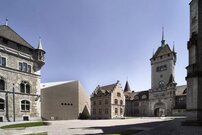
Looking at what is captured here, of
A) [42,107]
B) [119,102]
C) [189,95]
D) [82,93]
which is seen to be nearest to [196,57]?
[189,95]

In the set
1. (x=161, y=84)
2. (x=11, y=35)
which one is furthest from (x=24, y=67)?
(x=161, y=84)

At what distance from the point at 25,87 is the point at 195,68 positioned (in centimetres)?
2785

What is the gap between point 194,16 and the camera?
67.1ft

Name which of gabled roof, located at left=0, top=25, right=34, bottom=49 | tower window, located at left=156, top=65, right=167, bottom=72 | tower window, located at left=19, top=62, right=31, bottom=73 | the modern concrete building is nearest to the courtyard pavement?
tower window, located at left=19, top=62, right=31, bottom=73

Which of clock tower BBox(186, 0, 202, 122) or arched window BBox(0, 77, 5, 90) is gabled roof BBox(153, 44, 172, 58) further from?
arched window BBox(0, 77, 5, 90)

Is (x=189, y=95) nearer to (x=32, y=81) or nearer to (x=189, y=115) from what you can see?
(x=189, y=115)

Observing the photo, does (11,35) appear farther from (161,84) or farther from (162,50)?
(162,50)

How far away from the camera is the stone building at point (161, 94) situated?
2274 inches

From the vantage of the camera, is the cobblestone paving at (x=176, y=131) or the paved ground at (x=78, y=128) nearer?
the cobblestone paving at (x=176, y=131)

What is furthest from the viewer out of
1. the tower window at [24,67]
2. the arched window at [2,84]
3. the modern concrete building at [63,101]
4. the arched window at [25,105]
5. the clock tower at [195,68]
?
the modern concrete building at [63,101]

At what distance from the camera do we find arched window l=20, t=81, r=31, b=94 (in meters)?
31.4

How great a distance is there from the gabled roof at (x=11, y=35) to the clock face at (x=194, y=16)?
92.1 ft

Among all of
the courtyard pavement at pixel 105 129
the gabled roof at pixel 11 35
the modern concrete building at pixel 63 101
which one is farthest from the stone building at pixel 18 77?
the courtyard pavement at pixel 105 129

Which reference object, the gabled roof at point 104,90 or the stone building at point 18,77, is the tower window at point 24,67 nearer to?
the stone building at point 18,77
